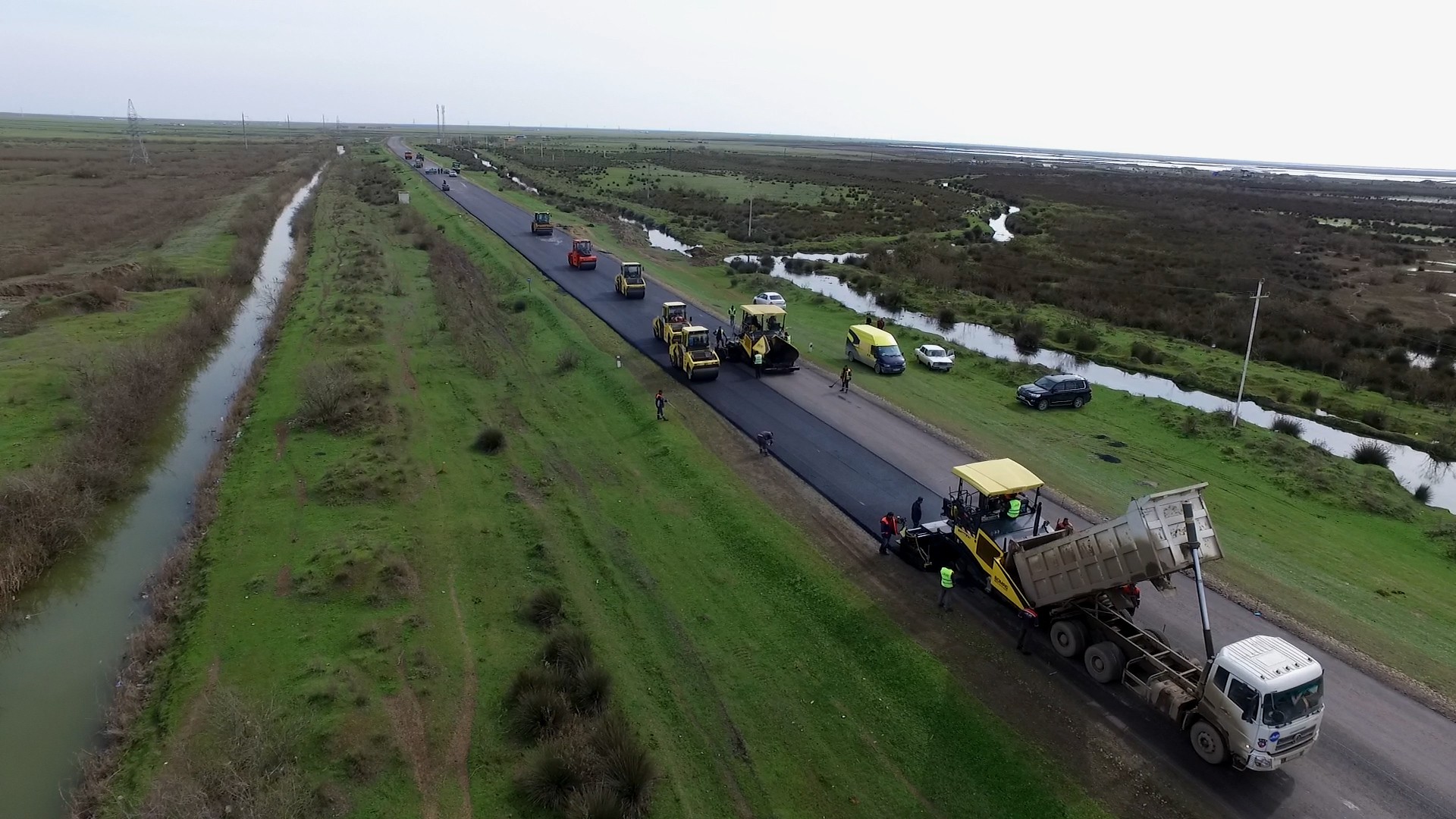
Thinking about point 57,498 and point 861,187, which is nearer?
point 57,498

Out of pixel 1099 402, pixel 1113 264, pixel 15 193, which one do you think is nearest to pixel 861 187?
pixel 1113 264

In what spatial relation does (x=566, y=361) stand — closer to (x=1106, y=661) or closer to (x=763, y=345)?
(x=763, y=345)

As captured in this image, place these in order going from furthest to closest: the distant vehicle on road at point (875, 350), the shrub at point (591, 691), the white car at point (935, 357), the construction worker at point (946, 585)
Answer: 1. the white car at point (935, 357)
2. the distant vehicle on road at point (875, 350)
3. the construction worker at point (946, 585)
4. the shrub at point (591, 691)

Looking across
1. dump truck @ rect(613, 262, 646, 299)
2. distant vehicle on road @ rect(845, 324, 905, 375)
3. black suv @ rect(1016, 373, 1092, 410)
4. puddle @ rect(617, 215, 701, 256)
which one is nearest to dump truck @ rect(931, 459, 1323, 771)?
black suv @ rect(1016, 373, 1092, 410)

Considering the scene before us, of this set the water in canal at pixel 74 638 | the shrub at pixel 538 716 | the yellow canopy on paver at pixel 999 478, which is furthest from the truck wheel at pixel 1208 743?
the water in canal at pixel 74 638

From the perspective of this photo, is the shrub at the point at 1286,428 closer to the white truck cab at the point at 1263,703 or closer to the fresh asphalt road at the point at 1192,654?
the fresh asphalt road at the point at 1192,654

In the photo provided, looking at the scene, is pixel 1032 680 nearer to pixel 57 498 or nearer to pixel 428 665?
pixel 428 665

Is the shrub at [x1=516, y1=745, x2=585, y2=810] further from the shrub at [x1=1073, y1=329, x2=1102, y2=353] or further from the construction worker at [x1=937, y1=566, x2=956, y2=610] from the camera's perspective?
the shrub at [x1=1073, y1=329, x2=1102, y2=353]
